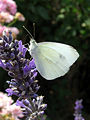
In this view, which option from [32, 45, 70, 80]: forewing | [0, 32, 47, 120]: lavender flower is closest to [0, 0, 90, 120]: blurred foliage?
[32, 45, 70, 80]: forewing

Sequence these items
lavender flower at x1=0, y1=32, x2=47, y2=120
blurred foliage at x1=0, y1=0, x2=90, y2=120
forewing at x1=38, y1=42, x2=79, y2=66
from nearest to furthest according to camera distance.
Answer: lavender flower at x1=0, y1=32, x2=47, y2=120 < forewing at x1=38, y1=42, x2=79, y2=66 < blurred foliage at x1=0, y1=0, x2=90, y2=120

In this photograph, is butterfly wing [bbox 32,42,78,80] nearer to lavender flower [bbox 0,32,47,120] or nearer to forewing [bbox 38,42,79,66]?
forewing [bbox 38,42,79,66]

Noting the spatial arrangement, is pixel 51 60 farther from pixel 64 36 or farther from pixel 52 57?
pixel 64 36

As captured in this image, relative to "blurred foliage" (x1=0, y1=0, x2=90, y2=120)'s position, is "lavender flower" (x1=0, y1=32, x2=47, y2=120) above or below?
below

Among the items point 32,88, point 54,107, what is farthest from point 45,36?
point 32,88

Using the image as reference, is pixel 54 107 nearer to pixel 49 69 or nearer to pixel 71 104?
pixel 71 104

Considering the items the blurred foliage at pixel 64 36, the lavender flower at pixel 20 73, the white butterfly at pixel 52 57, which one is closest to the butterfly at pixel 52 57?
the white butterfly at pixel 52 57

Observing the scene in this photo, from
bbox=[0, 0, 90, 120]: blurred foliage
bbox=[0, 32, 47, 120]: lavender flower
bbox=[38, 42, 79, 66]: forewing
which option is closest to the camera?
bbox=[0, 32, 47, 120]: lavender flower
